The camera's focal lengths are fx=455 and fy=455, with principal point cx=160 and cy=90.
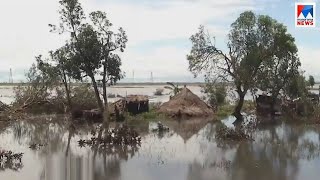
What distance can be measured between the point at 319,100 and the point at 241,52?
764 centimetres

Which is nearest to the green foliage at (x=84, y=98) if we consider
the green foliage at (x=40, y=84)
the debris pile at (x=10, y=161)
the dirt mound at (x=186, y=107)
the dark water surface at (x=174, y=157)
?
the green foliage at (x=40, y=84)

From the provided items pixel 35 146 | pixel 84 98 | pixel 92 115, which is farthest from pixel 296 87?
pixel 35 146

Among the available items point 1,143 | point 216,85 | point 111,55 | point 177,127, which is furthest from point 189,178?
point 216,85

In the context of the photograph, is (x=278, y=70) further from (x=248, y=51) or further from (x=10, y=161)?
(x=10, y=161)

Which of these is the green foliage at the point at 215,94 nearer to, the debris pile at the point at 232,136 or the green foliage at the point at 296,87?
the green foliage at the point at 296,87

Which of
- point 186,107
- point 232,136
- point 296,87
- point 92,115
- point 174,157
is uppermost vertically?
point 296,87

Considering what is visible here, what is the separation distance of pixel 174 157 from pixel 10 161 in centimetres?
639

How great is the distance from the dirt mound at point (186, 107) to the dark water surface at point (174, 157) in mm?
8724

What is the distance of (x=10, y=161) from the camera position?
1738 centimetres

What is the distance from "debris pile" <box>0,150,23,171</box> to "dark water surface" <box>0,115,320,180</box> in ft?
0.83

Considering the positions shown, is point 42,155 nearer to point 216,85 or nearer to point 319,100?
point 216,85

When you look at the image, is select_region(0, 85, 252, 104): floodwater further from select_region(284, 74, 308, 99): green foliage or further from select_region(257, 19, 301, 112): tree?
select_region(284, 74, 308, 99): green foliage

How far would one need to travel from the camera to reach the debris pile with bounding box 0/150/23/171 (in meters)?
16.5

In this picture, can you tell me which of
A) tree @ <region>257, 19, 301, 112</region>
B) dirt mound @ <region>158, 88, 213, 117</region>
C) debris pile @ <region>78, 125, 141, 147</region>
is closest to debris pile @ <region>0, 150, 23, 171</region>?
debris pile @ <region>78, 125, 141, 147</region>
